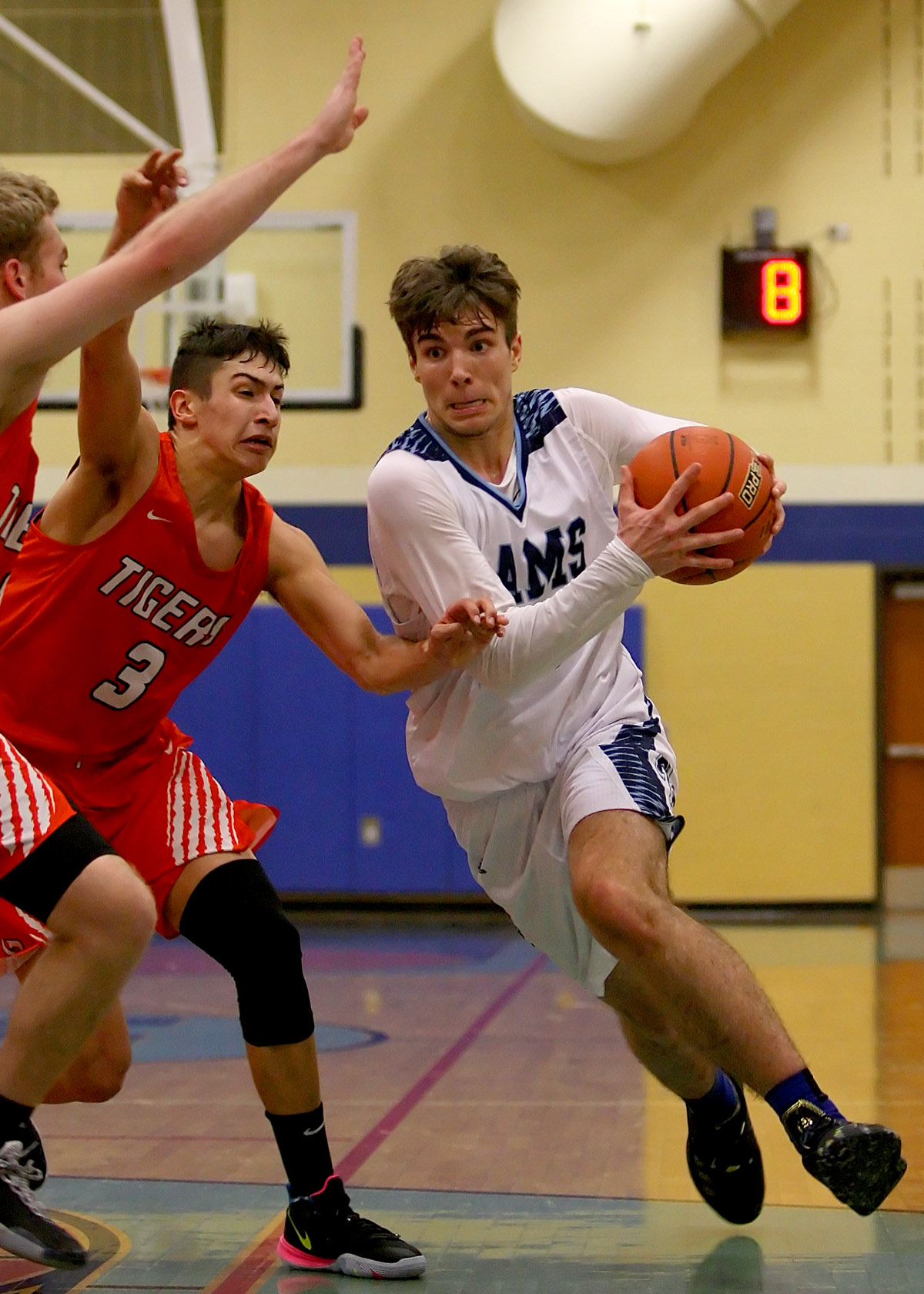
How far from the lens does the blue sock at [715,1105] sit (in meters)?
3.36

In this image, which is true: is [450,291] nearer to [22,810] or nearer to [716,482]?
[716,482]

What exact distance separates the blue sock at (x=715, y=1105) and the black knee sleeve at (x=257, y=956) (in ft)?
2.98

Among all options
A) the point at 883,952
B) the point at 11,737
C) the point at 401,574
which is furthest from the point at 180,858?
the point at 883,952

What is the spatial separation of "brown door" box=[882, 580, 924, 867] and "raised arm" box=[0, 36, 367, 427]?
25.8ft

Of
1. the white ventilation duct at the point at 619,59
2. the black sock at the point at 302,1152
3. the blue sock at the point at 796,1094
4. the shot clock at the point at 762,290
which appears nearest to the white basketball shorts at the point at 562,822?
the blue sock at the point at 796,1094

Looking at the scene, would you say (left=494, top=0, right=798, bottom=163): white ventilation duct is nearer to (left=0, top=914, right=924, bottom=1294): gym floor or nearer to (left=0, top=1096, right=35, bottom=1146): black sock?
(left=0, top=914, right=924, bottom=1294): gym floor

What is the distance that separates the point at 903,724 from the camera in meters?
9.73

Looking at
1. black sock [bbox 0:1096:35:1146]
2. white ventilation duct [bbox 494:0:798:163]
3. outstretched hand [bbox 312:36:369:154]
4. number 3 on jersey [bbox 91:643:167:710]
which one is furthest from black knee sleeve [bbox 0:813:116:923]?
white ventilation duct [bbox 494:0:798:163]

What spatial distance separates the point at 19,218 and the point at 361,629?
1.16 m

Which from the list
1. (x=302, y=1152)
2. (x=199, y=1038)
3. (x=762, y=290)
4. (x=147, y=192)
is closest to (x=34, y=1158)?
(x=302, y=1152)

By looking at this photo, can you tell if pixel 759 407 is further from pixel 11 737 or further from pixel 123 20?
pixel 11 737

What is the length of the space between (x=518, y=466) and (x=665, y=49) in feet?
20.6

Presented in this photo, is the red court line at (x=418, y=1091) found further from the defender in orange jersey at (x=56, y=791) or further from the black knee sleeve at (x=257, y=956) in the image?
the defender in orange jersey at (x=56, y=791)

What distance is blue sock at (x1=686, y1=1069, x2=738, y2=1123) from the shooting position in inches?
132
